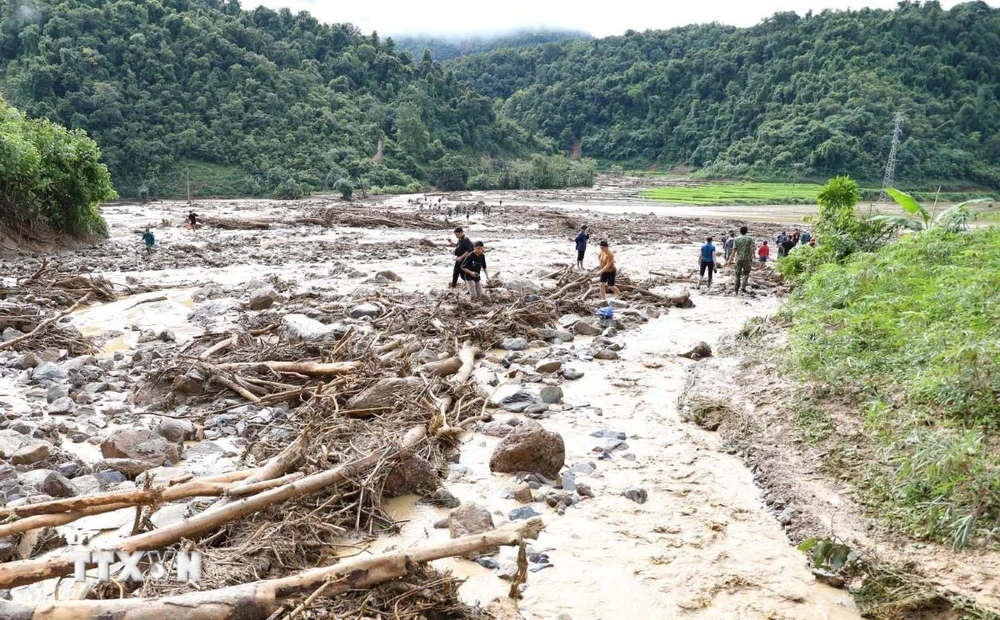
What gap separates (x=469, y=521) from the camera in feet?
14.4

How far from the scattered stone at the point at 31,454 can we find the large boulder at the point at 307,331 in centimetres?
329

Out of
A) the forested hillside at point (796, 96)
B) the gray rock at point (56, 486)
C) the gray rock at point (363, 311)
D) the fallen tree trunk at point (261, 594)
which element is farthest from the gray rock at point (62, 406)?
the forested hillside at point (796, 96)

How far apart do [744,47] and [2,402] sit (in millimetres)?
123453

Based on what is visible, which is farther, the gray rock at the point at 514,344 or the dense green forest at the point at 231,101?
the dense green forest at the point at 231,101

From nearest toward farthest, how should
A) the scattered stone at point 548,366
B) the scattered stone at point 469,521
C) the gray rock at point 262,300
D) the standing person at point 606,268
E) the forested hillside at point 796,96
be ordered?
1. the scattered stone at point 469,521
2. the scattered stone at point 548,366
3. the gray rock at point 262,300
4. the standing person at point 606,268
5. the forested hillside at point 796,96

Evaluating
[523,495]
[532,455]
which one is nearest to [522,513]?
[523,495]

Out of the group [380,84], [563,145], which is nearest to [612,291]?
[380,84]

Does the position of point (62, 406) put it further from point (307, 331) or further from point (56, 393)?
point (307, 331)

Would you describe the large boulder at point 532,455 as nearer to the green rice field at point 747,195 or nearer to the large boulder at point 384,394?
the large boulder at point 384,394

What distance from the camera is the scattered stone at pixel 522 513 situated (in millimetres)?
4766

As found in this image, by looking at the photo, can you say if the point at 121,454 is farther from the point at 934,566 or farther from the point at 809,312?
the point at 809,312

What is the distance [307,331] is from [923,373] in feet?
23.1

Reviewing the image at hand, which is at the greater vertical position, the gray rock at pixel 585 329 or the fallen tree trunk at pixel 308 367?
the fallen tree trunk at pixel 308 367

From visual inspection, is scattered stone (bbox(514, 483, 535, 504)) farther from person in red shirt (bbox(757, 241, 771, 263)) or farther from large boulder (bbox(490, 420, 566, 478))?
person in red shirt (bbox(757, 241, 771, 263))
